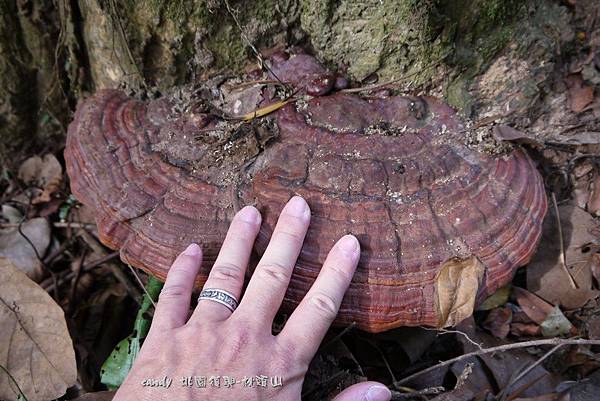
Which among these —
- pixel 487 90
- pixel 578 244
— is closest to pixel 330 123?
pixel 487 90

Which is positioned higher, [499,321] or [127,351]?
[499,321]

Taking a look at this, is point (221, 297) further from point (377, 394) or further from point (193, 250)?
point (377, 394)

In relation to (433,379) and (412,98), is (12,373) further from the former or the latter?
(412,98)

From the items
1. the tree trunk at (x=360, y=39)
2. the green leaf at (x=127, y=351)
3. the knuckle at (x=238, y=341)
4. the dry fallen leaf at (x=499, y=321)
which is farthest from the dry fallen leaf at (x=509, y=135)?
the green leaf at (x=127, y=351)

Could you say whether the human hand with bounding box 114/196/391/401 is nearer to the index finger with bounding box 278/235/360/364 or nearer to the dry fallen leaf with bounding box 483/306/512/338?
the index finger with bounding box 278/235/360/364

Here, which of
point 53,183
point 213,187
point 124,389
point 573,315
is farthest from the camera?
point 53,183

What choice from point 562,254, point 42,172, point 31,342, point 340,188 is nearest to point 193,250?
point 340,188

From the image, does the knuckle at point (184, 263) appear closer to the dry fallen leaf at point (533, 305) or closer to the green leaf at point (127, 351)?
the green leaf at point (127, 351)
